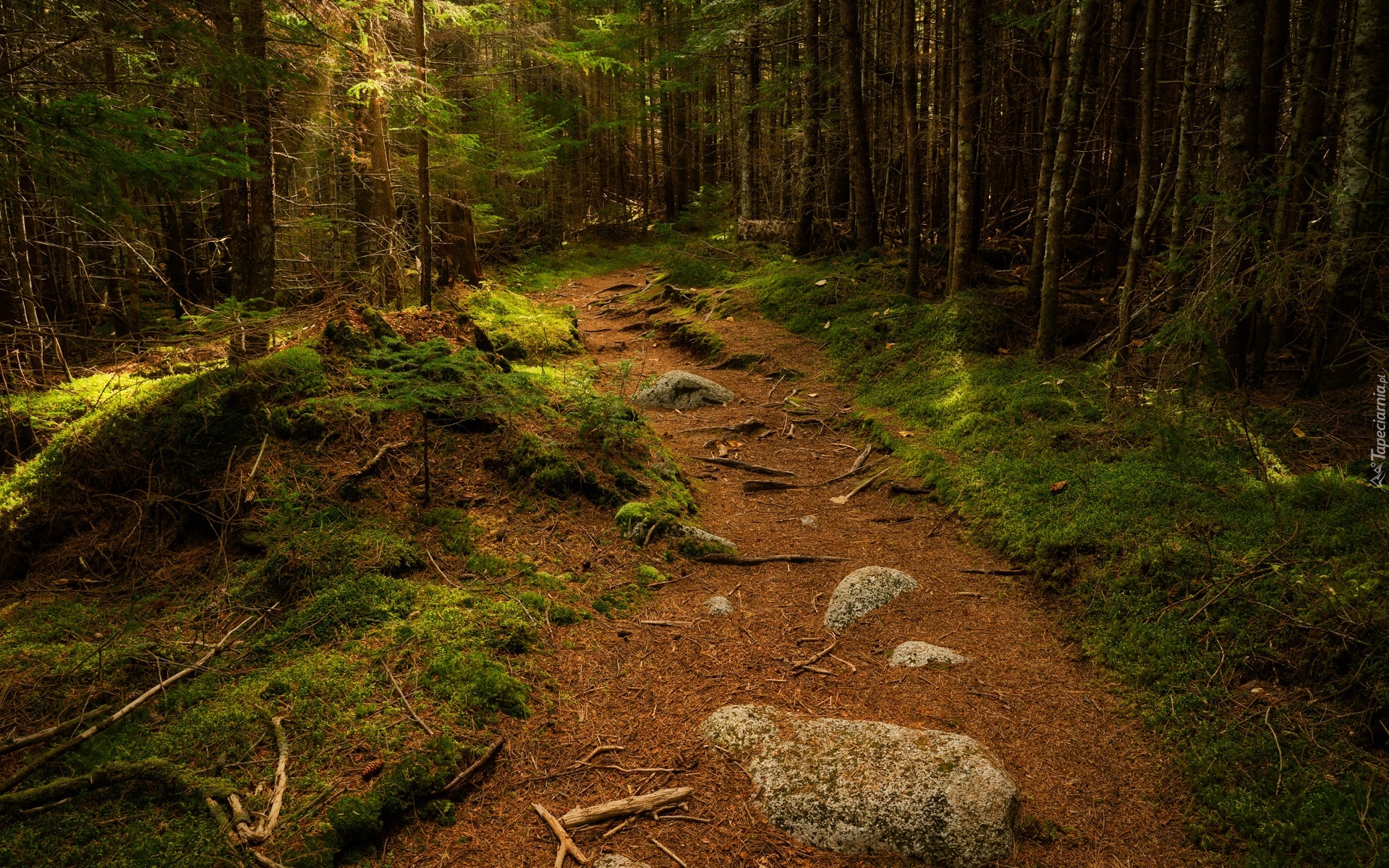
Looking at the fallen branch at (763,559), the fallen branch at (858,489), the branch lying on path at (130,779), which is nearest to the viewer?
the branch lying on path at (130,779)

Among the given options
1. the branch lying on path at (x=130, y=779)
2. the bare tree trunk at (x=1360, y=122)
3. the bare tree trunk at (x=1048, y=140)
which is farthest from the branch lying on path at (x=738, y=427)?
the branch lying on path at (x=130, y=779)

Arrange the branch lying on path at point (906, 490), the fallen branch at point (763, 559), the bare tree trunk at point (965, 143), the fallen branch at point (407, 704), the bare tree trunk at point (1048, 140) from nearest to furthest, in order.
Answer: the fallen branch at point (407, 704) → the fallen branch at point (763, 559) → the branch lying on path at point (906, 490) → the bare tree trunk at point (1048, 140) → the bare tree trunk at point (965, 143)

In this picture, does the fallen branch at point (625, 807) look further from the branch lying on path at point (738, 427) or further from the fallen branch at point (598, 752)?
the branch lying on path at point (738, 427)

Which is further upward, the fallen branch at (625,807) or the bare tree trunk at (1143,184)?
the bare tree trunk at (1143,184)

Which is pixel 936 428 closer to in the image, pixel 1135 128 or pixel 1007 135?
pixel 1007 135

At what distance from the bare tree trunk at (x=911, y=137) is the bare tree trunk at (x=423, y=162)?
7.48 metres

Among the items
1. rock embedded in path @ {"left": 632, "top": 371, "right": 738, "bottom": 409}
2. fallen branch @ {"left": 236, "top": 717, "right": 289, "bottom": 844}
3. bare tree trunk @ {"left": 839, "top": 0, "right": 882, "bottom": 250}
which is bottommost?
fallen branch @ {"left": 236, "top": 717, "right": 289, "bottom": 844}

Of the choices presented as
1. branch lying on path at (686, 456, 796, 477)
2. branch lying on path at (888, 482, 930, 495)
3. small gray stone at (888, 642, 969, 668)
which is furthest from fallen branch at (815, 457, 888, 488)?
small gray stone at (888, 642, 969, 668)

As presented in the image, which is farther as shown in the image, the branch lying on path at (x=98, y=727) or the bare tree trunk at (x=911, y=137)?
the bare tree trunk at (x=911, y=137)

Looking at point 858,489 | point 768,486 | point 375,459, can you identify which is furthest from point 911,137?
point 375,459

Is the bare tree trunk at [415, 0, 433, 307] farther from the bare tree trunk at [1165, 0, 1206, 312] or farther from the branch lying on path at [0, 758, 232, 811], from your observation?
the bare tree trunk at [1165, 0, 1206, 312]

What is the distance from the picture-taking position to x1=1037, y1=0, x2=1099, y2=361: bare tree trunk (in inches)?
314

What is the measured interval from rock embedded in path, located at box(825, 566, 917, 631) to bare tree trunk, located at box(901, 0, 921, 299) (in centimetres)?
749

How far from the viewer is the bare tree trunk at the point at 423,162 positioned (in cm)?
995
